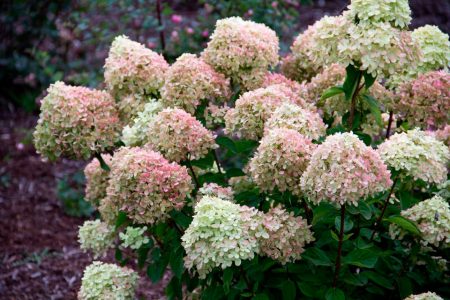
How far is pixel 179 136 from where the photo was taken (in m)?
2.46

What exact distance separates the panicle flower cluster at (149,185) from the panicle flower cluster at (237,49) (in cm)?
57

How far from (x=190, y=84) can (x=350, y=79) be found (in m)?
0.62

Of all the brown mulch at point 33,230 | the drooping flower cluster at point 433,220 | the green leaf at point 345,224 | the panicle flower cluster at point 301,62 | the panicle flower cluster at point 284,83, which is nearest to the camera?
the green leaf at point 345,224

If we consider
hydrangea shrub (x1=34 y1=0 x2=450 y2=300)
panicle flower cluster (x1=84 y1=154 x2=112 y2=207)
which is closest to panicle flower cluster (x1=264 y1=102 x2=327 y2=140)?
hydrangea shrub (x1=34 y1=0 x2=450 y2=300)

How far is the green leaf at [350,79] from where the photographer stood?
8.16 feet

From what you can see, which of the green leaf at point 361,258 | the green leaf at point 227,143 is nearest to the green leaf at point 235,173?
the green leaf at point 227,143

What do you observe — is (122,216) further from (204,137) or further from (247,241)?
(247,241)

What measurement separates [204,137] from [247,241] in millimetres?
494

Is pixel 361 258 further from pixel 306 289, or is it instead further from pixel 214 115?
pixel 214 115

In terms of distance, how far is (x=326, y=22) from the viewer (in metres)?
2.52

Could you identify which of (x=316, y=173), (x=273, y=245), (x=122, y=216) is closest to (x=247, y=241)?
(x=273, y=245)

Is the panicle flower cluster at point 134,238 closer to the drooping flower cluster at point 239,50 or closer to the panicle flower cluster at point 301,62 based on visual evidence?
the drooping flower cluster at point 239,50

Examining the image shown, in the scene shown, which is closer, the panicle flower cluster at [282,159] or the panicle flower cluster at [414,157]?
the panicle flower cluster at [282,159]

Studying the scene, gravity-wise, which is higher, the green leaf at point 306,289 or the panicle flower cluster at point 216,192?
the panicle flower cluster at point 216,192
